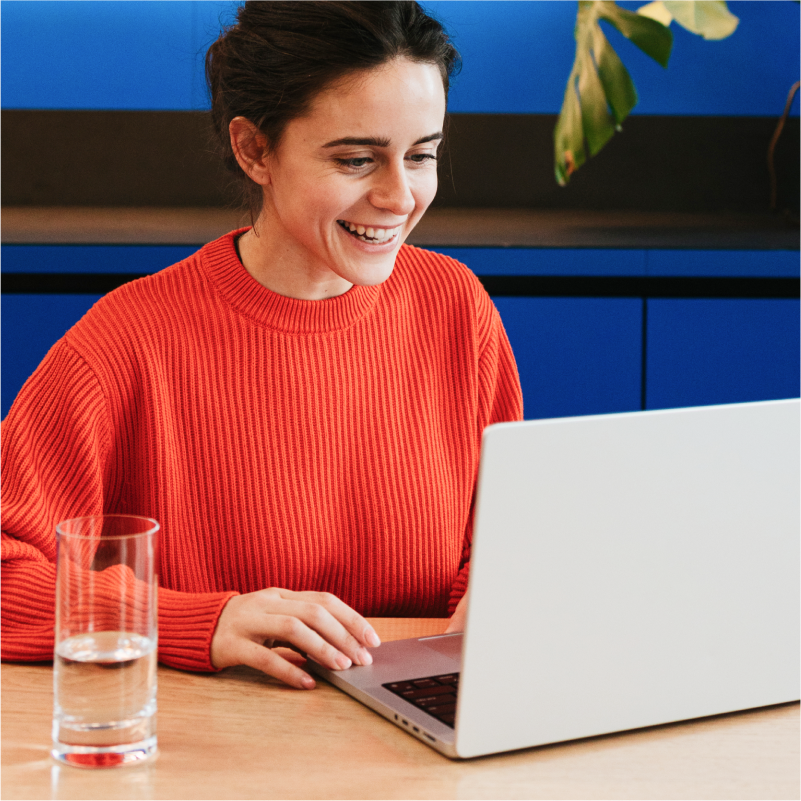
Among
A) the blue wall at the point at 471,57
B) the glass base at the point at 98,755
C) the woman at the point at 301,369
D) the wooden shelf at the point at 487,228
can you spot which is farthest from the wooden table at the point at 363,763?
the blue wall at the point at 471,57

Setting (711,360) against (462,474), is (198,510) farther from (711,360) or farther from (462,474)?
(711,360)

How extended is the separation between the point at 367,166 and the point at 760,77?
191 centimetres

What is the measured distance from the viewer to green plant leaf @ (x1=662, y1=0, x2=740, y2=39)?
2.94ft

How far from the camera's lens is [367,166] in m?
1.25

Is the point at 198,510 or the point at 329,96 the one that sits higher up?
the point at 329,96

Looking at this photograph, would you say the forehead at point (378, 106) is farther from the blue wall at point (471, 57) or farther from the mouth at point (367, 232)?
the blue wall at point (471, 57)

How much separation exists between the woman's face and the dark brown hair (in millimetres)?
16

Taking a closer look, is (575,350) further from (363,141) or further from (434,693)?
(434,693)

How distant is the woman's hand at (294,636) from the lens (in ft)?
3.07

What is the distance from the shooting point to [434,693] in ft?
2.89

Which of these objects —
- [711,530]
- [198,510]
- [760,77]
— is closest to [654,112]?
[760,77]

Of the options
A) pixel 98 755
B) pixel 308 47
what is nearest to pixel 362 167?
pixel 308 47

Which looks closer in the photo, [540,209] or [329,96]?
[329,96]

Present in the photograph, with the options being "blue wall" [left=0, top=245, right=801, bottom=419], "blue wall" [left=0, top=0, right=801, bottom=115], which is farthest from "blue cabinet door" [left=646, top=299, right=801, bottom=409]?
"blue wall" [left=0, top=0, right=801, bottom=115]
